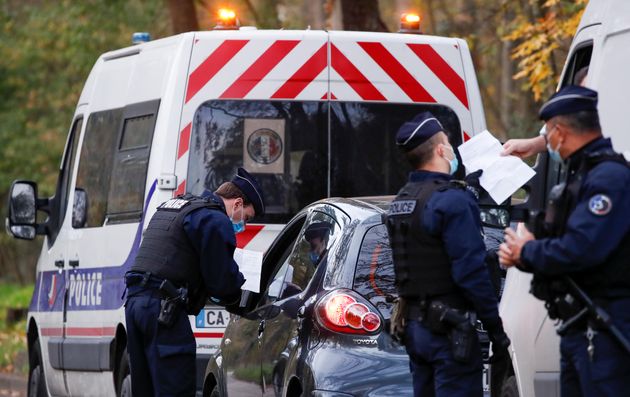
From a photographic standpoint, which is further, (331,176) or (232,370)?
(331,176)

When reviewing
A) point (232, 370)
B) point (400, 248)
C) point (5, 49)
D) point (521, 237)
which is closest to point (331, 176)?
point (232, 370)

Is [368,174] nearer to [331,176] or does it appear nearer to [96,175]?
[331,176]

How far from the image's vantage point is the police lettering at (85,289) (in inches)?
412

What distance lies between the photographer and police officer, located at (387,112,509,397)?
5688 mm

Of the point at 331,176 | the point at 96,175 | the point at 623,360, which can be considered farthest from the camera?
the point at 96,175

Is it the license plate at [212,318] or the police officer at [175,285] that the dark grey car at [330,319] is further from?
the license plate at [212,318]

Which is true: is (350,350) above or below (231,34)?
below

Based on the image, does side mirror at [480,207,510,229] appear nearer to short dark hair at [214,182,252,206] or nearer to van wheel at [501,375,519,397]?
van wheel at [501,375,519,397]

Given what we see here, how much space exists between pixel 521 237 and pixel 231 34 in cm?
470

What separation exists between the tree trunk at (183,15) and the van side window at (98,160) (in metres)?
8.58

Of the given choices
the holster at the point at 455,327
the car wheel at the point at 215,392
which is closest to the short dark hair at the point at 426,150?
the holster at the point at 455,327

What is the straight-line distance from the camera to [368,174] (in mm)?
9570

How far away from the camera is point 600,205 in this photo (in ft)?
15.9

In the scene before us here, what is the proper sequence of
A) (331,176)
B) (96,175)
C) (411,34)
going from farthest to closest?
(96,175) → (411,34) → (331,176)
